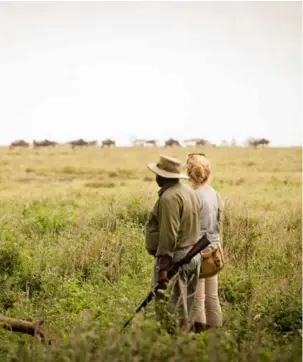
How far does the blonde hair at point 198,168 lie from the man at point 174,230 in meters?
0.29

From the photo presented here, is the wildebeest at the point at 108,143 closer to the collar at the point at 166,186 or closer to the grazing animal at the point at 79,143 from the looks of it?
the grazing animal at the point at 79,143

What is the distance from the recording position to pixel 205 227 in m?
6.41

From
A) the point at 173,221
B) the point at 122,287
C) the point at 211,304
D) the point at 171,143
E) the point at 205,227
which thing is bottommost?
the point at 122,287

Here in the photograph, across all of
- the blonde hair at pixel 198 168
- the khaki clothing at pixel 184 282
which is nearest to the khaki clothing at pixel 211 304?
the khaki clothing at pixel 184 282

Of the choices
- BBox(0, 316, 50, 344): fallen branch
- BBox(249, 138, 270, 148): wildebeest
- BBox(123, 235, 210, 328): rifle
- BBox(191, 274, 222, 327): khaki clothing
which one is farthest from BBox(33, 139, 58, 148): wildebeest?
BBox(123, 235, 210, 328): rifle

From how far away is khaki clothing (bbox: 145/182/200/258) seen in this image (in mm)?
5750

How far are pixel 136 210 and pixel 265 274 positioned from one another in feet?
15.2

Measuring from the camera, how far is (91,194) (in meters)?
19.8

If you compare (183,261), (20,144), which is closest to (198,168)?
(183,261)

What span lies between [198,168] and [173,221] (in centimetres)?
79

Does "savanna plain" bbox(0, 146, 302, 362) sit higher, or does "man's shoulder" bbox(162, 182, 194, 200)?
"man's shoulder" bbox(162, 182, 194, 200)

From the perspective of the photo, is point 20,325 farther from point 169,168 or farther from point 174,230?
point 169,168

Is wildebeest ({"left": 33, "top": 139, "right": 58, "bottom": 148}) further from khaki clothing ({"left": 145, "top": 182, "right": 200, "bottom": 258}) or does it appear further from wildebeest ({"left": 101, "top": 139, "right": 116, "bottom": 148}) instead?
khaki clothing ({"left": 145, "top": 182, "right": 200, "bottom": 258})

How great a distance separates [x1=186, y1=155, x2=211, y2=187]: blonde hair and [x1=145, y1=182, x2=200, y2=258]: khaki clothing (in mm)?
388
